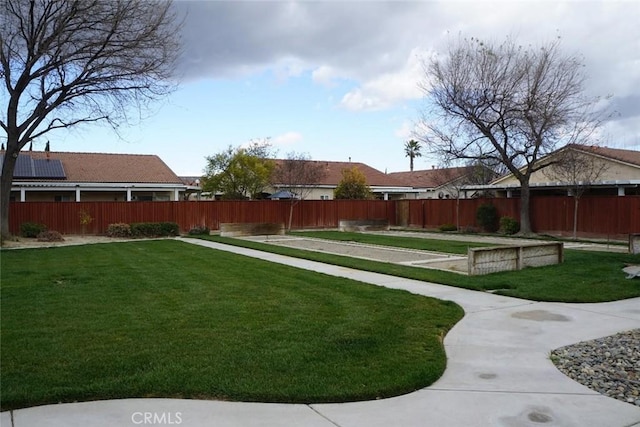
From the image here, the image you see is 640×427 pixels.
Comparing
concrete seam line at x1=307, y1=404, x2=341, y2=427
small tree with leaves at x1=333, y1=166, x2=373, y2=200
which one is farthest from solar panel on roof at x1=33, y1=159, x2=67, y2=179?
concrete seam line at x1=307, y1=404, x2=341, y2=427

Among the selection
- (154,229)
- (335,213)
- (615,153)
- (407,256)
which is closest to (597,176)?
(615,153)

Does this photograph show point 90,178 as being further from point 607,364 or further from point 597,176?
point 607,364

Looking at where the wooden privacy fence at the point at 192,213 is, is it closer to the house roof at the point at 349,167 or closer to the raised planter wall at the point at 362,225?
the raised planter wall at the point at 362,225

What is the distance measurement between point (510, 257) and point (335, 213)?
2454cm

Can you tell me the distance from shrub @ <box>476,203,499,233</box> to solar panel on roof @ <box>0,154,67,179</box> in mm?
27550

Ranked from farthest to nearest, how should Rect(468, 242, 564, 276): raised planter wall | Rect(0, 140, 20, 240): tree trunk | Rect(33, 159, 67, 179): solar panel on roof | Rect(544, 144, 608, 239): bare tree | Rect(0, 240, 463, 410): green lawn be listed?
Rect(33, 159, 67, 179): solar panel on roof < Rect(544, 144, 608, 239): bare tree < Rect(0, 140, 20, 240): tree trunk < Rect(468, 242, 564, 276): raised planter wall < Rect(0, 240, 463, 410): green lawn

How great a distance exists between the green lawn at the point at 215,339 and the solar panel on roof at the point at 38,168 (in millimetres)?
27323

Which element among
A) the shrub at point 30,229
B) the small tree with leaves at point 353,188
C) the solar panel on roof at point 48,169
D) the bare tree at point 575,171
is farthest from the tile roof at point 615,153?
the solar panel on roof at point 48,169

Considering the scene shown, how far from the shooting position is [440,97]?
28688 mm

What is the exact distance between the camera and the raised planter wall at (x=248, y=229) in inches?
1107

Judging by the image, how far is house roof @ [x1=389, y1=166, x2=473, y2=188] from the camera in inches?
1884

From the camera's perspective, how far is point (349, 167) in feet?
173

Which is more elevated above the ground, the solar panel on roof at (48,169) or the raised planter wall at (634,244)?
the solar panel on roof at (48,169)

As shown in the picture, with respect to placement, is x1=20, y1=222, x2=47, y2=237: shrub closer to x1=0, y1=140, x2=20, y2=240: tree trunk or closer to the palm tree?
x1=0, y1=140, x2=20, y2=240: tree trunk
